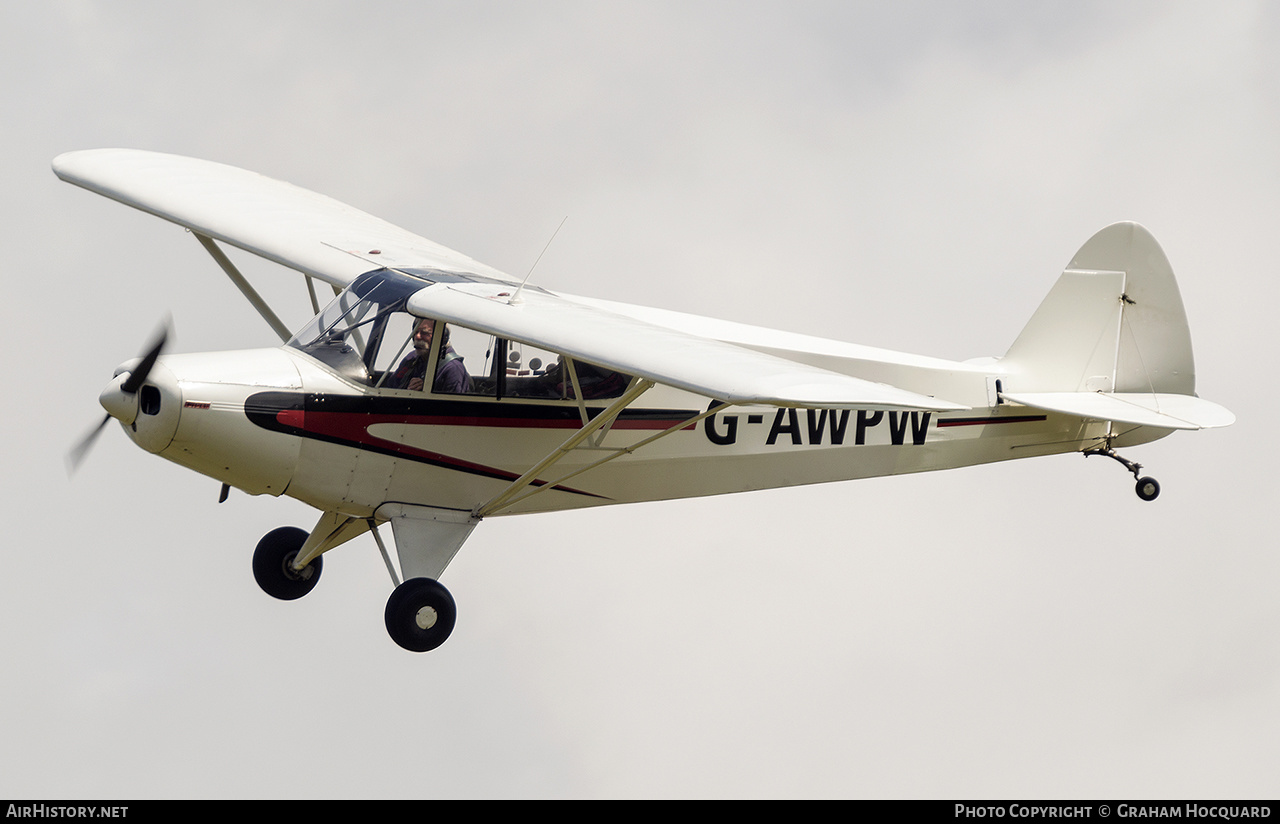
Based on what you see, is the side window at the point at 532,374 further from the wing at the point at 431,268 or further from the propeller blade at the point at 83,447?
the propeller blade at the point at 83,447

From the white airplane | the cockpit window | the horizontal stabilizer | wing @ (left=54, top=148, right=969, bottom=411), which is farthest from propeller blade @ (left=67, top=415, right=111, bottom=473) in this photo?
the horizontal stabilizer

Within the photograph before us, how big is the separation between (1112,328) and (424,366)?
6.46 m

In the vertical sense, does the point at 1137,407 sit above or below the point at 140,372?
above

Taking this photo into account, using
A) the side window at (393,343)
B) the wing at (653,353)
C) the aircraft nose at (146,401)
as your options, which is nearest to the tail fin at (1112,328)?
the wing at (653,353)

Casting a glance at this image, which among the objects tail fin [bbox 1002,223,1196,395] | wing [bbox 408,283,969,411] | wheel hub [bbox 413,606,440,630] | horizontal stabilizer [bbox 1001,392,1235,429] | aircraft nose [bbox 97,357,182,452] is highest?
tail fin [bbox 1002,223,1196,395]

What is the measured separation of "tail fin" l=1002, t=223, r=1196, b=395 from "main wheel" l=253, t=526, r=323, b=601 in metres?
6.44

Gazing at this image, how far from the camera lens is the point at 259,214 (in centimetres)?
1365

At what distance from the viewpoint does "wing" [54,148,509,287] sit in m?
12.8

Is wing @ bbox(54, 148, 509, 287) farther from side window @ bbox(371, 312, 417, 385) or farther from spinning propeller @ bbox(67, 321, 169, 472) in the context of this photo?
spinning propeller @ bbox(67, 321, 169, 472)

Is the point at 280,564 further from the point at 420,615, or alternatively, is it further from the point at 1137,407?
the point at 1137,407

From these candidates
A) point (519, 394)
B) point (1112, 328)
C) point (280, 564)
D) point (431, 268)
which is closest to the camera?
point (519, 394)

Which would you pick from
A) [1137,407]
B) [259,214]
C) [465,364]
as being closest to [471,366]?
[465,364]

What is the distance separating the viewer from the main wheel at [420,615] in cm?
1107

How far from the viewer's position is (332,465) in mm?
11125
